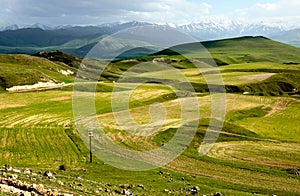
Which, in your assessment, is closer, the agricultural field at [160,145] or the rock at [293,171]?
the agricultural field at [160,145]

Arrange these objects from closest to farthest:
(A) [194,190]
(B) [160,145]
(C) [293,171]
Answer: (A) [194,190] < (C) [293,171] < (B) [160,145]

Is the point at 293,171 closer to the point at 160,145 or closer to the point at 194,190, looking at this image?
the point at 194,190

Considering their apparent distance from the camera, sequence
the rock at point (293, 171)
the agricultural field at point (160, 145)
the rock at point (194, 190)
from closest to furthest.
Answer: the rock at point (194, 190)
the agricultural field at point (160, 145)
the rock at point (293, 171)

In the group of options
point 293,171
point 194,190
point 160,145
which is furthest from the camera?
point 160,145

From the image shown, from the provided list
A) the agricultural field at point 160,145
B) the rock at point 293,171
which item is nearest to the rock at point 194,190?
the agricultural field at point 160,145

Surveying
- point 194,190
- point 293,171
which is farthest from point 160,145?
point 194,190

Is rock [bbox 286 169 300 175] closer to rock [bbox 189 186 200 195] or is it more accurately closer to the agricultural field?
the agricultural field

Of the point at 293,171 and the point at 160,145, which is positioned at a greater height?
the point at 160,145

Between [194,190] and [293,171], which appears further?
[293,171]

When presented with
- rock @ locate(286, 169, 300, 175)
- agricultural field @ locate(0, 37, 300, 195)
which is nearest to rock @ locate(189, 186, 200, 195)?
agricultural field @ locate(0, 37, 300, 195)

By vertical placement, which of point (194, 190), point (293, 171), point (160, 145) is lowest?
point (293, 171)

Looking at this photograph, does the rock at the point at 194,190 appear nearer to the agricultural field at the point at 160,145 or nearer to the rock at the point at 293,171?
the agricultural field at the point at 160,145

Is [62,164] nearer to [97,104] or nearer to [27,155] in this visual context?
[27,155]

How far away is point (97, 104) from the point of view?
335 ft
